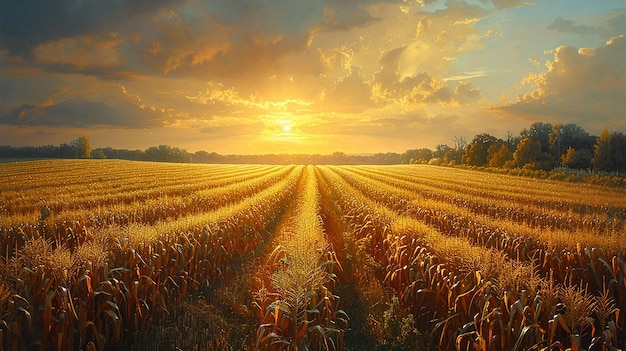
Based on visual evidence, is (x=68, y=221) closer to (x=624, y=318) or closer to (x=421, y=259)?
(x=421, y=259)

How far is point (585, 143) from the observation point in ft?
55.3

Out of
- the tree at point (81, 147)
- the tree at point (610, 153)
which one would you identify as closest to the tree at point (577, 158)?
the tree at point (610, 153)

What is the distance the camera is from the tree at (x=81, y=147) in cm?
1695

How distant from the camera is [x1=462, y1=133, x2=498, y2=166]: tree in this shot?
52656 millimetres

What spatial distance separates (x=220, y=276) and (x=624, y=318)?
10.6 m

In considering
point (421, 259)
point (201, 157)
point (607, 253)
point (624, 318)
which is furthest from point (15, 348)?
point (201, 157)

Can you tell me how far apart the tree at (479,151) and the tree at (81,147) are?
45749mm

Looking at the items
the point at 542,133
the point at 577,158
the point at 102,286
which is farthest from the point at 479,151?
the point at 102,286

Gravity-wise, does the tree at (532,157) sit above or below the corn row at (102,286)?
above

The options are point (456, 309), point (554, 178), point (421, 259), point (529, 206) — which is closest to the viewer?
point (456, 309)

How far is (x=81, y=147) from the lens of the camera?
17.9 meters

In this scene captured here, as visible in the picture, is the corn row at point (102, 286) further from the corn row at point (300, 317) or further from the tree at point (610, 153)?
the tree at point (610, 153)

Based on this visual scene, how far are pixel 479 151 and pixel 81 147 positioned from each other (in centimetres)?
5168

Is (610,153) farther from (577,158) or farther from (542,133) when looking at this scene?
(542,133)
